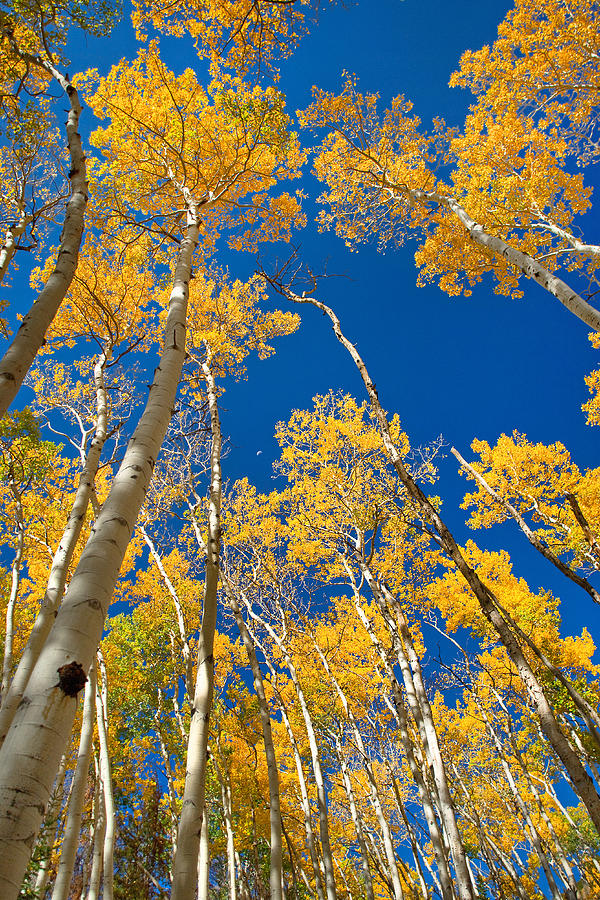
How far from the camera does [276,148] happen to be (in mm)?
5914

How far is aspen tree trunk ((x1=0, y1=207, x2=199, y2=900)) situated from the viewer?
125 cm

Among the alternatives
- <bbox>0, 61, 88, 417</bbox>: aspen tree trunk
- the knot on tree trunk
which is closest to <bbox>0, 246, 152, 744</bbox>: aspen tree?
<bbox>0, 61, 88, 417</bbox>: aspen tree trunk

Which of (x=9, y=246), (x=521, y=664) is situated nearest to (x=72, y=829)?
(x=521, y=664)

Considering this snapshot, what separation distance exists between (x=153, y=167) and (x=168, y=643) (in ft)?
35.3

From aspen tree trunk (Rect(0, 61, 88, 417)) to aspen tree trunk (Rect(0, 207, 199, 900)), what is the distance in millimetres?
1195

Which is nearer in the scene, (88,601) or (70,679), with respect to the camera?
(70,679)

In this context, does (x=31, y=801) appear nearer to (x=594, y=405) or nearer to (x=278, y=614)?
(x=278, y=614)

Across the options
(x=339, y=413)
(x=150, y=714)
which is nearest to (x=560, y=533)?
(x=339, y=413)

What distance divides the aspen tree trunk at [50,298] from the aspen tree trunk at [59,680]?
1195mm

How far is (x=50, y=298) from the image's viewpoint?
11.0 feet

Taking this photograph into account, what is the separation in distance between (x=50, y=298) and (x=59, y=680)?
2.90m

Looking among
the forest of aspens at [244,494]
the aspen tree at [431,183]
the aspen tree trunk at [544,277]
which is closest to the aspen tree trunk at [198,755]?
the forest of aspens at [244,494]

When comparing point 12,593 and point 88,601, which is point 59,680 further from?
point 12,593

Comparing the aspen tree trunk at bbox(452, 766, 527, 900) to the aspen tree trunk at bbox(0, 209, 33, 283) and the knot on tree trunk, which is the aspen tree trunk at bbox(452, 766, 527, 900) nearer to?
the knot on tree trunk
